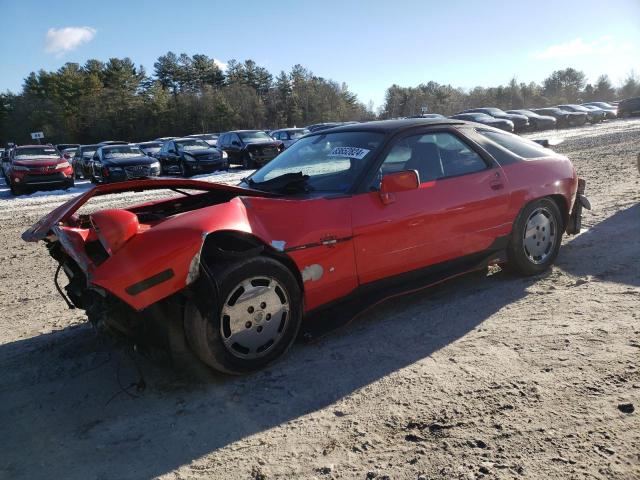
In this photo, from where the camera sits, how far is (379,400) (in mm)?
2586

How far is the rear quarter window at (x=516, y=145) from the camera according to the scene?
433cm

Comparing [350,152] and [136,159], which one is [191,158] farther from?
[350,152]

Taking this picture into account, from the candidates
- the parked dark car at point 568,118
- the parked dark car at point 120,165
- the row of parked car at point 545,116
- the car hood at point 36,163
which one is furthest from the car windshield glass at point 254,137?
the parked dark car at point 568,118

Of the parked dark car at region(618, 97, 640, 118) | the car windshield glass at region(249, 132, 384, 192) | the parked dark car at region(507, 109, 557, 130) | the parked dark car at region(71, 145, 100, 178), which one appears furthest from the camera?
the parked dark car at region(618, 97, 640, 118)

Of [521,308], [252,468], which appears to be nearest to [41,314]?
[252,468]

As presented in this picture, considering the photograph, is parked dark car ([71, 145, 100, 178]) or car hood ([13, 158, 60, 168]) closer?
car hood ([13, 158, 60, 168])

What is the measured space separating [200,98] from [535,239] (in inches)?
2447

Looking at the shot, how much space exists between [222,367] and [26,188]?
48.4 feet

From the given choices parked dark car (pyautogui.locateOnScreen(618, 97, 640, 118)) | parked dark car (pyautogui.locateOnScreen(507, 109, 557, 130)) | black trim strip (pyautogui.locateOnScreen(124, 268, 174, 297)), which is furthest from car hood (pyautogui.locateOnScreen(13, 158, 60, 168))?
parked dark car (pyautogui.locateOnScreen(618, 97, 640, 118))

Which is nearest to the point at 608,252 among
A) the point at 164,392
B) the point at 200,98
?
the point at 164,392

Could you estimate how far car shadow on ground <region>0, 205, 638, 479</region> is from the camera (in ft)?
7.48

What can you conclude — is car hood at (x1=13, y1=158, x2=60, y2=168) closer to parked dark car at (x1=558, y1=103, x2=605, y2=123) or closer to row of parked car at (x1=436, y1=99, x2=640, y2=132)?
row of parked car at (x1=436, y1=99, x2=640, y2=132)

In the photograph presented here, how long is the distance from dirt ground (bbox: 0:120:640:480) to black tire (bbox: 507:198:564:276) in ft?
0.97

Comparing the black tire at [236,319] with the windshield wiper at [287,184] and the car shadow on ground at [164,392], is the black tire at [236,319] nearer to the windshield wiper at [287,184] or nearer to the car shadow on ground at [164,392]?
the car shadow on ground at [164,392]
